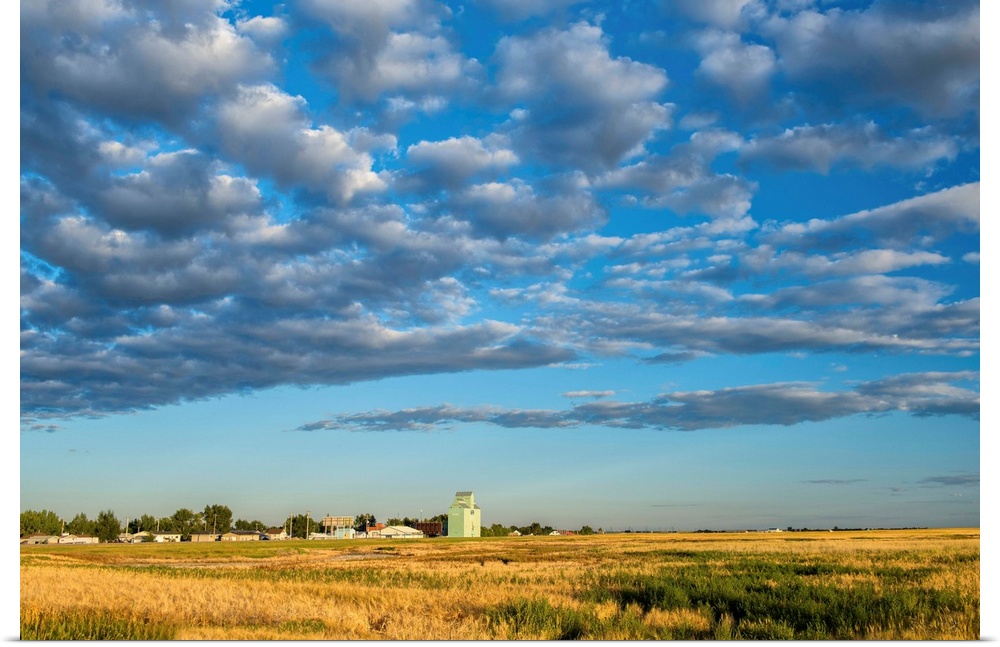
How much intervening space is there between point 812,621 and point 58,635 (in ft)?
54.6

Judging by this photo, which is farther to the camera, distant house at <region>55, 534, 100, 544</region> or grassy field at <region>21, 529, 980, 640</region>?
distant house at <region>55, 534, 100, 544</region>

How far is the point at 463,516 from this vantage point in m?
160

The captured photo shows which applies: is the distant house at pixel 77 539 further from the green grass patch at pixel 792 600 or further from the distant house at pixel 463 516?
the green grass patch at pixel 792 600

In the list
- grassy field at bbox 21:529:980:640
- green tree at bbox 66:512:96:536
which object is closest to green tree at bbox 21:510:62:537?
green tree at bbox 66:512:96:536

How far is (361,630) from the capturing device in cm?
1658

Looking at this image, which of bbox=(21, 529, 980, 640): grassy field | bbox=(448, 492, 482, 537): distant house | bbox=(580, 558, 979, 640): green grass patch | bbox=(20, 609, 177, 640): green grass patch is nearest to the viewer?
bbox=(20, 609, 177, 640): green grass patch

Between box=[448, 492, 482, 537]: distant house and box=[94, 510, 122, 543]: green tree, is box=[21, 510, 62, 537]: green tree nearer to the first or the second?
box=[94, 510, 122, 543]: green tree

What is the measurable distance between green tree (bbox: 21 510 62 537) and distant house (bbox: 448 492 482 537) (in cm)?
9213

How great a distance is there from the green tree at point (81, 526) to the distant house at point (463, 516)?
91752mm

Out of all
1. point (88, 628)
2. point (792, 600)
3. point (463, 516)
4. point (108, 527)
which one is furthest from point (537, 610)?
point (108, 527)

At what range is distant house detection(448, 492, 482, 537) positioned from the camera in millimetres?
159875

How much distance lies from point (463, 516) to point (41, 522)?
10082cm

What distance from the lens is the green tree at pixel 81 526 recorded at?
182500 mm
